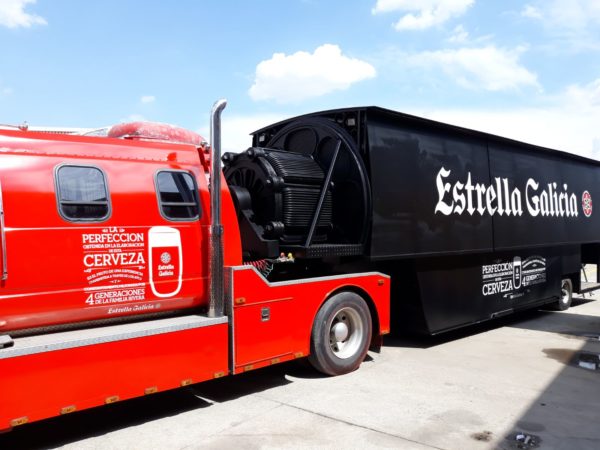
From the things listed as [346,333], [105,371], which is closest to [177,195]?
[105,371]

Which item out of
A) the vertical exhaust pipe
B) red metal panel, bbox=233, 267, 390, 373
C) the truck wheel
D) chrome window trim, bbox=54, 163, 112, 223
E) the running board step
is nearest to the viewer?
chrome window trim, bbox=54, 163, 112, 223

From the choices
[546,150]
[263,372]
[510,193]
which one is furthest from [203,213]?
[546,150]

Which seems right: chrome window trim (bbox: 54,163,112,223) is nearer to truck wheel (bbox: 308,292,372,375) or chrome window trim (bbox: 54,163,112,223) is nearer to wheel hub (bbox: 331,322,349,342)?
truck wheel (bbox: 308,292,372,375)

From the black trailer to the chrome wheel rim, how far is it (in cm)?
74

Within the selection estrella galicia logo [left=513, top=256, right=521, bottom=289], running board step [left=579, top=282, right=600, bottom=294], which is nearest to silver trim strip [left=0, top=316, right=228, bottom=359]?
estrella galicia logo [left=513, top=256, right=521, bottom=289]

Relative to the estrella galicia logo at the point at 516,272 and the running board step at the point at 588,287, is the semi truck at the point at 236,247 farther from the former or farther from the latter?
the running board step at the point at 588,287

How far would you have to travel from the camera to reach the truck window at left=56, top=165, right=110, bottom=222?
14.9ft

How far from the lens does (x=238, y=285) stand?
5398 mm

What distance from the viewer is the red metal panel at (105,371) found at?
3.97 metres

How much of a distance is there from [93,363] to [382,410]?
2.74m

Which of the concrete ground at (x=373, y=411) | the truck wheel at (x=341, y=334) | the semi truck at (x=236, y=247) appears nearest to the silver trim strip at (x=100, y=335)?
the semi truck at (x=236, y=247)

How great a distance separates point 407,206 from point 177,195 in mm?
3310

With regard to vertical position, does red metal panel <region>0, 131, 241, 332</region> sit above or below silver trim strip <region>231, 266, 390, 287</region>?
above

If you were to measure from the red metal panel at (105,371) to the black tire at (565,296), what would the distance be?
29.5 ft
